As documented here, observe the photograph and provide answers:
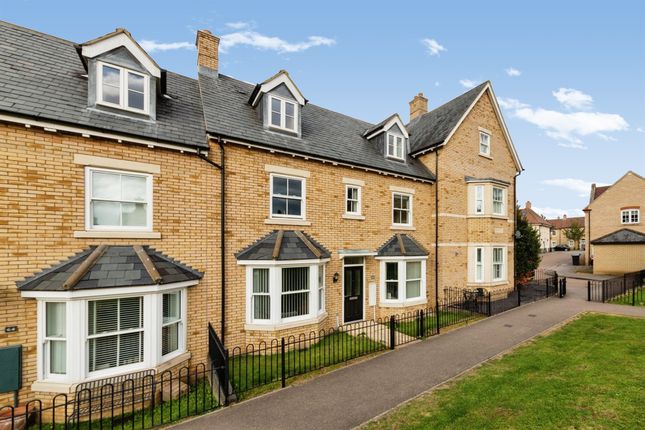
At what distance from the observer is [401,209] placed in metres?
14.8

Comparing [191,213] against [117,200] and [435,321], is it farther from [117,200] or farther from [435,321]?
[435,321]

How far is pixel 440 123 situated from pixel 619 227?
24479 mm

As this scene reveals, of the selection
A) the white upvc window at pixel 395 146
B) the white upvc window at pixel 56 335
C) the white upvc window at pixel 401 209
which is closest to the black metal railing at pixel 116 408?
the white upvc window at pixel 56 335

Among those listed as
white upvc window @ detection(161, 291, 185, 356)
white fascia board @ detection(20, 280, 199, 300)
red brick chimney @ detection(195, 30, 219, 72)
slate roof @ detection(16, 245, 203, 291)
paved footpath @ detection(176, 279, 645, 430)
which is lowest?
paved footpath @ detection(176, 279, 645, 430)

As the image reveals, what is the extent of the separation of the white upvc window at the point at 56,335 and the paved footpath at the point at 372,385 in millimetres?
3448

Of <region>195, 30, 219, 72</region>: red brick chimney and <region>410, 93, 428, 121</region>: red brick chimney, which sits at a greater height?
<region>410, 93, 428, 121</region>: red brick chimney

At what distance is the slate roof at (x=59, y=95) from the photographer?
7422 mm

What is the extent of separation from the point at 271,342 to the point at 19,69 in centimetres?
1055

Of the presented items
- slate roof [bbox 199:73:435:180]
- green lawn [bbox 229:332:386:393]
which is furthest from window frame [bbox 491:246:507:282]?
green lawn [bbox 229:332:386:393]

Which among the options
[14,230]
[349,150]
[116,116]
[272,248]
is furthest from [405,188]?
[14,230]

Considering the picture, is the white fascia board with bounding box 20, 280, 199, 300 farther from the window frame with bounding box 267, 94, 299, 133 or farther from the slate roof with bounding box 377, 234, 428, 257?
the slate roof with bounding box 377, 234, 428, 257

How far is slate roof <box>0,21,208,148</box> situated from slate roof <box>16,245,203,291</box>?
331cm

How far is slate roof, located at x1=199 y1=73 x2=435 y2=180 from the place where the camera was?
1070cm

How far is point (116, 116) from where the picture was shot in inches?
335
